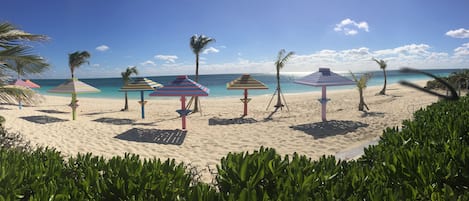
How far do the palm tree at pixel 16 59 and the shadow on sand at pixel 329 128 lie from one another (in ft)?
25.7

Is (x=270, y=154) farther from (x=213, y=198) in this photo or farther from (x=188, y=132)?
(x=188, y=132)

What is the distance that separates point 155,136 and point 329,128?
6059mm

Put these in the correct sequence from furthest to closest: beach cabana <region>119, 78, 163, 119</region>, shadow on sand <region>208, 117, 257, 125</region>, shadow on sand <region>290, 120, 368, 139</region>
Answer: beach cabana <region>119, 78, 163, 119</region>, shadow on sand <region>208, 117, 257, 125</region>, shadow on sand <region>290, 120, 368, 139</region>

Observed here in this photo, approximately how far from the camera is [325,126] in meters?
10.2

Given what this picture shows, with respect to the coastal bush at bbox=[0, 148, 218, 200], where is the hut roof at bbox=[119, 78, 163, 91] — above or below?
above

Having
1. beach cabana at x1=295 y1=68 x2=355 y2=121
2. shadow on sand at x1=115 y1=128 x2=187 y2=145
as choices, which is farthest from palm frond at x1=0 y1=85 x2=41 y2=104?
beach cabana at x1=295 y1=68 x2=355 y2=121

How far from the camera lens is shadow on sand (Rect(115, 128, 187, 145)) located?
8.71 meters

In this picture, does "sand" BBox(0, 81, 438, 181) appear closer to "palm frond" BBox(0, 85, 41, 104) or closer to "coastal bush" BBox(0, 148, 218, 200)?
"palm frond" BBox(0, 85, 41, 104)

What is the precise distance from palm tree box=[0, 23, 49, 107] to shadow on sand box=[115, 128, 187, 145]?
9.96 ft

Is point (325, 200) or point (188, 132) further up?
point (325, 200)

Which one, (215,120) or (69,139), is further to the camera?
(215,120)

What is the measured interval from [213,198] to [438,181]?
5.83 feet

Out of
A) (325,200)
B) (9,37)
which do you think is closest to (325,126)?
(325,200)

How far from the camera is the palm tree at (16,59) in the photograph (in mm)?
6035
